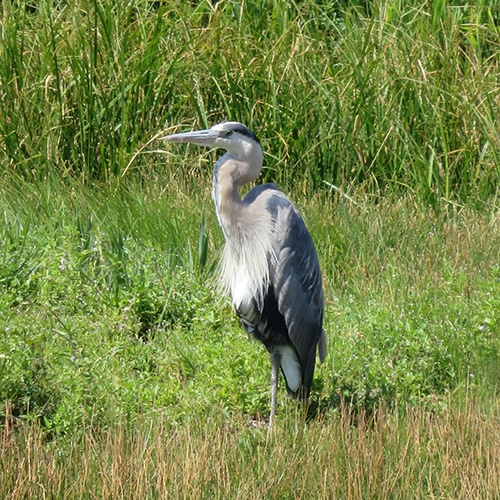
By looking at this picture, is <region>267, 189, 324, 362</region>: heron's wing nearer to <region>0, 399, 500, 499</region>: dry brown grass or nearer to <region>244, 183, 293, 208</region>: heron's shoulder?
<region>244, 183, 293, 208</region>: heron's shoulder

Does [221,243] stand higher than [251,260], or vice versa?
[251,260]

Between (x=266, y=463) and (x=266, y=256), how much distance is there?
112cm

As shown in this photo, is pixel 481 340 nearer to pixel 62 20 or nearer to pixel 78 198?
pixel 78 198

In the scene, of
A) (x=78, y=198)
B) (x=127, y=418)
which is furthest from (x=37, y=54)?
(x=127, y=418)

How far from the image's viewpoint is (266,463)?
12.0 feet

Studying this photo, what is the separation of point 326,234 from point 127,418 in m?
2.21

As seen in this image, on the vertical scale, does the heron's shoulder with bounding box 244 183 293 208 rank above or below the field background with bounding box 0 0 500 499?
above

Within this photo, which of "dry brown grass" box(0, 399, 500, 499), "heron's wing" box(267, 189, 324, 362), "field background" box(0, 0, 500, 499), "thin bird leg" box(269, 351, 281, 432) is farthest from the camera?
"heron's wing" box(267, 189, 324, 362)

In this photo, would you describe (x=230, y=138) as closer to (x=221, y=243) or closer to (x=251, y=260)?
(x=251, y=260)

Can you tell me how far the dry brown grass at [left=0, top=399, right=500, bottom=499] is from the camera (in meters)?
3.52

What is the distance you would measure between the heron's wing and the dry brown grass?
595 millimetres

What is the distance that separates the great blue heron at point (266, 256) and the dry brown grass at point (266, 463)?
1.96 ft

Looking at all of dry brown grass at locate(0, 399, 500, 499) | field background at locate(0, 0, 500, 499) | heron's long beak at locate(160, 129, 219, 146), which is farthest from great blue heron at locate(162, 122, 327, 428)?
dry brown grass at locate(0, 399, 500, 499)

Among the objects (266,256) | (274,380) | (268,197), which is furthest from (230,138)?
(274,380)
